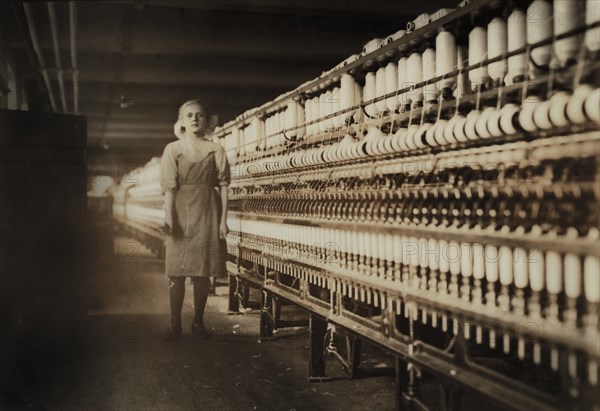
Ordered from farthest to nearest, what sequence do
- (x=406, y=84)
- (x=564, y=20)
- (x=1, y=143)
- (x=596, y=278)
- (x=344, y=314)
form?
(x=1, y=143), (x=344, y=314), (x=406, y=84), (x=564, y=20), (x=596, y=278)

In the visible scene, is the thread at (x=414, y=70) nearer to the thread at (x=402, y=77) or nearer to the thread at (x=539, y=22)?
the thread at (x=402, y=77)

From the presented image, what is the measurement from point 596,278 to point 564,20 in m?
1.03

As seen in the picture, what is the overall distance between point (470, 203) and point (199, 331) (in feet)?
11.0

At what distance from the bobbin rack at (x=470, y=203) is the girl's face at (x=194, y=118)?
133cm

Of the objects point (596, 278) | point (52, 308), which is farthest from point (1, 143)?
point (596, 278)

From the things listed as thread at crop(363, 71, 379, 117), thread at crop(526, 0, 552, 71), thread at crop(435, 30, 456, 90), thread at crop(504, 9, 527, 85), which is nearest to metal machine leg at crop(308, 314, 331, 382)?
thread at crop(363, 71, 379, 117)

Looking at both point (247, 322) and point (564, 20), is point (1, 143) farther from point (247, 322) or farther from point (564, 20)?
point (564, 20)

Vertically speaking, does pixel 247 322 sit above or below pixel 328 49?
below

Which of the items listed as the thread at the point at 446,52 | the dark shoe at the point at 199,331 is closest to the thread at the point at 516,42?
the thread at the point at 446,52

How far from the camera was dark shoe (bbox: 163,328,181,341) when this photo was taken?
16.0ft

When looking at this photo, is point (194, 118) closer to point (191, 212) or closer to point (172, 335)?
point (191, 212)

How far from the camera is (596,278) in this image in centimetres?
172

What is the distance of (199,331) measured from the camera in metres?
5.01

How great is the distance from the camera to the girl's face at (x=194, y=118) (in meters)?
4.90
